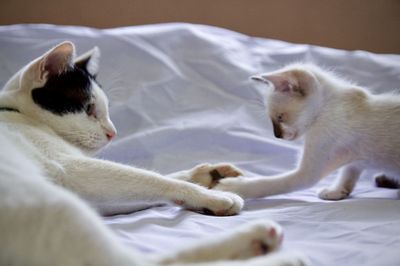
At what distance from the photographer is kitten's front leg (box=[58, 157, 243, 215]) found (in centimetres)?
123

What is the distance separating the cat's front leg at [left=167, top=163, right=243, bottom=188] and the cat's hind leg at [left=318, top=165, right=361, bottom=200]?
11.2 inches

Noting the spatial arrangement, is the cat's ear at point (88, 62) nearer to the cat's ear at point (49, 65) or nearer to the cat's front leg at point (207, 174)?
the cat's ear at point (49, 65)

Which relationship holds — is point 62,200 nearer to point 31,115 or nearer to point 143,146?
point 31,115

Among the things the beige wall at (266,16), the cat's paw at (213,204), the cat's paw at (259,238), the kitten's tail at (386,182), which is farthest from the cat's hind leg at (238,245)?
the beige wall at (266,16)

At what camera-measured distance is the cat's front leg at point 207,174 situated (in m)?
1.54

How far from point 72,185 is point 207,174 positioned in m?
0.49

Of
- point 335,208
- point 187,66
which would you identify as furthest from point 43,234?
point 187,66

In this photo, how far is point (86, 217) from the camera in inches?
30.4

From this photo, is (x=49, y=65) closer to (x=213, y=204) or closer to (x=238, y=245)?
(x=213, y=204)

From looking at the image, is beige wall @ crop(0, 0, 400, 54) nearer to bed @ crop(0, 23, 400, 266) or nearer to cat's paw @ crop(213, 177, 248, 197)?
bed @ crop(0, 23, 400, 266)

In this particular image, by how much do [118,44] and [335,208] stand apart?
48.2 inches

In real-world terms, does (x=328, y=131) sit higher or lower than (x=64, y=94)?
higher

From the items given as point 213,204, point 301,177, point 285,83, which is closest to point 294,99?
point 285,83

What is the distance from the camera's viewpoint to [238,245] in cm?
91
